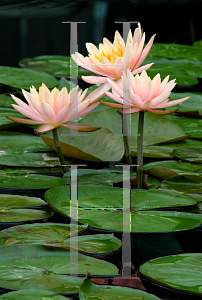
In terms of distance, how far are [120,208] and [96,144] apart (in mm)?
411

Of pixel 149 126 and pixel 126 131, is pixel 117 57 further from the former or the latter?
pixel 149 126

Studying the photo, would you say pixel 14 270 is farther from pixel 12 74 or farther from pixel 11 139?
pixel 12 74

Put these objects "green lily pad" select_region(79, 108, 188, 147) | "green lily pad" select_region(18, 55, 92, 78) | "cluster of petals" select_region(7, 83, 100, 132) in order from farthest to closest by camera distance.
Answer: "green lily pad" select_region(18, 55, 92, 78)
"green lily pad" select_region(79, 108, 188, 147)
"cluster of petals" select_region(7, 83, 100, 132)

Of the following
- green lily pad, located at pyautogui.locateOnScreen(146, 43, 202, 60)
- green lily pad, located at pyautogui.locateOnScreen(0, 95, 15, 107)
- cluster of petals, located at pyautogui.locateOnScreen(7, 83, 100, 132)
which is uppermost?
green lily pad, located at pyautogui.locateOnScreen(146, 43, 202, 60)

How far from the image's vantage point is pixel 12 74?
2227mm

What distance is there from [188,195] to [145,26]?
10.4ft

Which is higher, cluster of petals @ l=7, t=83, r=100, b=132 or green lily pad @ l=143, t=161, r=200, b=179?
cluster of petals @ l=7, t=83, r=100, b=132

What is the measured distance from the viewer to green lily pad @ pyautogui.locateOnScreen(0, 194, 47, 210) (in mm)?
983

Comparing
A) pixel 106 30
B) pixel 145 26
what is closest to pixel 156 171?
pixel 106 30

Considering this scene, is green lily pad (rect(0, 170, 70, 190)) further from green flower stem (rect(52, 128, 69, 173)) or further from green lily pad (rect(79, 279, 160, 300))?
green lily pad (rect(79, 279, 160, 300))

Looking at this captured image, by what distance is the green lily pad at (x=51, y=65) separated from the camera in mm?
2484

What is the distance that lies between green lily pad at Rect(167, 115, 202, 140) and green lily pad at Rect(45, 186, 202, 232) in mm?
524

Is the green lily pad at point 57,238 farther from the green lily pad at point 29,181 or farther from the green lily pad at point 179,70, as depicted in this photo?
the green lily pad at point 179,70

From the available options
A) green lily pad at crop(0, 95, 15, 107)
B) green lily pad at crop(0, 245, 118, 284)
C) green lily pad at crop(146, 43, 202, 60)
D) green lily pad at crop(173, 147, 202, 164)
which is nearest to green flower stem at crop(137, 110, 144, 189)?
green lily pad at crop(173, 147, 202, 164)
